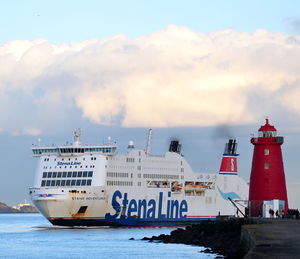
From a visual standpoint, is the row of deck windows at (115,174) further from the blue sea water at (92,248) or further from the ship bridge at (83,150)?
the blue sea water at (92,248)

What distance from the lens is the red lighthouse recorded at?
45.3 metres

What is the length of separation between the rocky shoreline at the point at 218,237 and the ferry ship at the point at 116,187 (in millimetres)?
15455

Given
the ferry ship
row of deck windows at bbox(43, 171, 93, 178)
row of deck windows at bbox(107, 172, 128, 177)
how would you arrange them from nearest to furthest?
the ferry ship < row of deck windows at bbox(43, 171, 93, 178) < row of deck windows at bbox(107, 172, 128, 177)

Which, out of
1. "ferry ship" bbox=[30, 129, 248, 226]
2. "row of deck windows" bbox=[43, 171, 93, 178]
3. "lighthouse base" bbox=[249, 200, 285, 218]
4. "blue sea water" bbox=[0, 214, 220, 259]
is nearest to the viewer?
"blue sea water" bbox=[0, 214, 220, 259]

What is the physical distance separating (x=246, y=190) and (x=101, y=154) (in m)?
20.8

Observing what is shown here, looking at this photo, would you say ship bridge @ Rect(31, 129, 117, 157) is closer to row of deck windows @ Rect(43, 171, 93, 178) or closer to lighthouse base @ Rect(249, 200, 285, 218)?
row of deck windows @ Rect(43, 171, 93, 178)

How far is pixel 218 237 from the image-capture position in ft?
139

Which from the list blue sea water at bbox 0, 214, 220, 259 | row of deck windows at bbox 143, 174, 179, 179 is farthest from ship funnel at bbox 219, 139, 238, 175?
blue sea water at bbox 0, 214, 220, 259

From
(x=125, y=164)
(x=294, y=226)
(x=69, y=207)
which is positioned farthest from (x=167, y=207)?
(x=294, y=226)

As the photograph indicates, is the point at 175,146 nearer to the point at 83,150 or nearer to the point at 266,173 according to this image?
the point at 83,150

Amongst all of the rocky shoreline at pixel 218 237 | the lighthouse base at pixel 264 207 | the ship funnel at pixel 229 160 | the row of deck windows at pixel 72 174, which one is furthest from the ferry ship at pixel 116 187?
the lighthouse base at pixel 264 207

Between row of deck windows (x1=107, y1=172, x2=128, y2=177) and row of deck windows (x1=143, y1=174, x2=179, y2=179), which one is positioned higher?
row of deck windows (x1=143, y1=174, x2=179, y2=179)

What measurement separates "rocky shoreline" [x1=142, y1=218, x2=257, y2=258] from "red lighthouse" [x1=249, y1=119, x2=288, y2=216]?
2.63 metres

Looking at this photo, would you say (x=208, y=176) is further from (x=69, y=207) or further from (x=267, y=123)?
(x=267, y=123)
